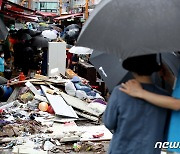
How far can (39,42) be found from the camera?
14422mm

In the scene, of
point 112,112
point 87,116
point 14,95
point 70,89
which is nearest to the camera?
point 112,112

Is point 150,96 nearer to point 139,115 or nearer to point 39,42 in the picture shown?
point 139,115

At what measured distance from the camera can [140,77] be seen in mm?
2615

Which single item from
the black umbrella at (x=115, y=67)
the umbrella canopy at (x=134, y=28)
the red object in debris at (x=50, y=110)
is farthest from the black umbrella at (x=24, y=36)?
the umbrella canopy at (x=134, y=28)

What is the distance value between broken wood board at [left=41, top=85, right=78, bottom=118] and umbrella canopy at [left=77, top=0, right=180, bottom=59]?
4.56m

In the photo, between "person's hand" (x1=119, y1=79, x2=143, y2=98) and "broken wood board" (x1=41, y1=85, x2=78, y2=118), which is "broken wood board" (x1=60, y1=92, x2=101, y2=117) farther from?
"person's hand" (x1=119, y1=79, x2=143, y2=98)

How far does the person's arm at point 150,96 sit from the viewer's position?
2.50 metres

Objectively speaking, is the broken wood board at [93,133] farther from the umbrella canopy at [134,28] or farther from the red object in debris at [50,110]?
the umbrella canopy at [134,28]

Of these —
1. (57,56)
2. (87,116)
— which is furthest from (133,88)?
(57,56)

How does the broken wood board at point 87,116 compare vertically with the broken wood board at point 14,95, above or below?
below

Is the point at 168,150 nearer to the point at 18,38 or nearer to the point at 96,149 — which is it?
the point at 96,149

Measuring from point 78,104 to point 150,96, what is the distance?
17.5 feet

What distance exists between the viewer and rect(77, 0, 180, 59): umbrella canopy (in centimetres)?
251

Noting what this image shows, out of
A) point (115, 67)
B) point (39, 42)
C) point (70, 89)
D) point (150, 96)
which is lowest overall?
point (70, 89)
